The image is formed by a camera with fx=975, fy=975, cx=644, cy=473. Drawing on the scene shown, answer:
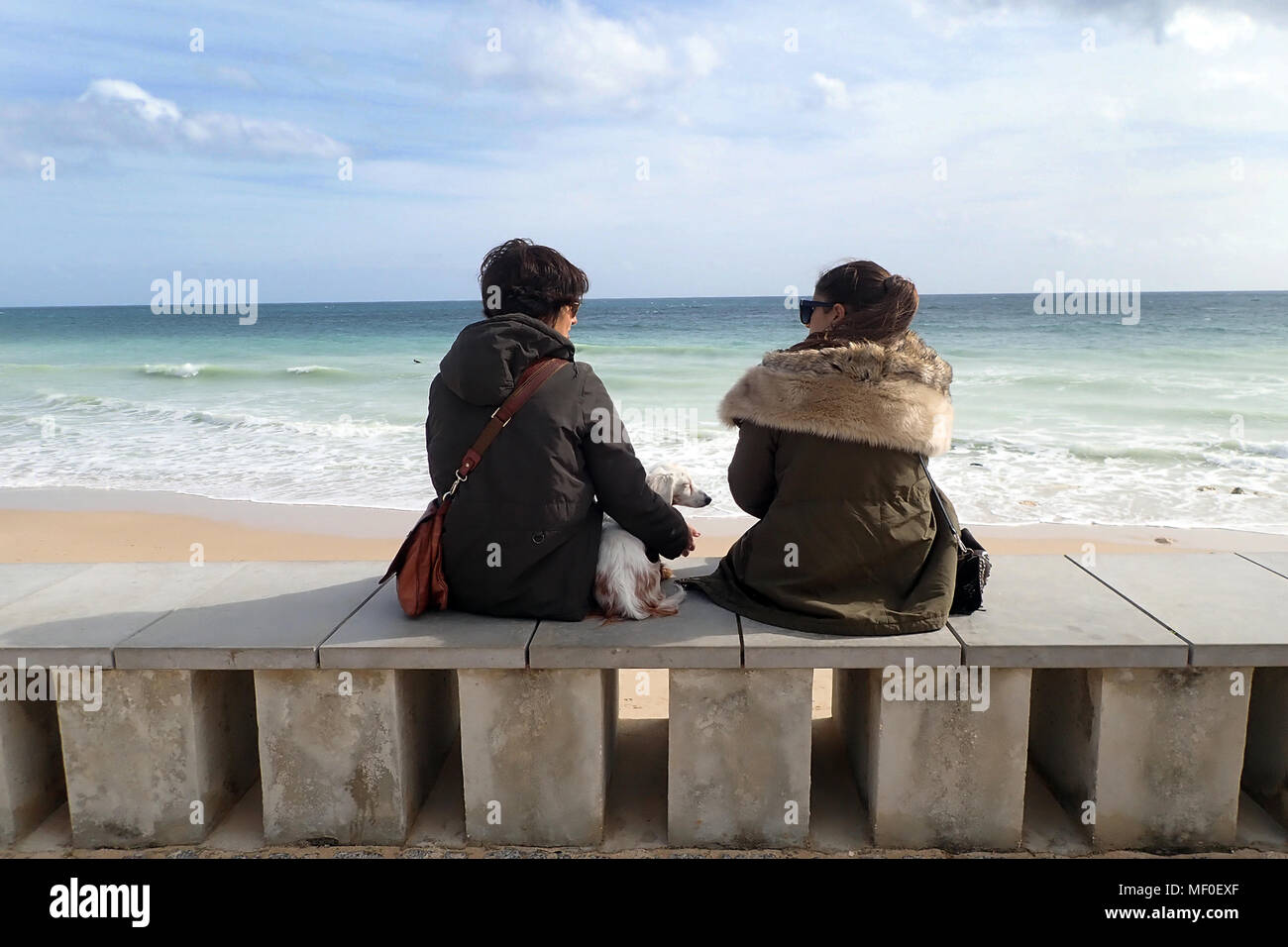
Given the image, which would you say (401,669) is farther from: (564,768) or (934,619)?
(934,619)

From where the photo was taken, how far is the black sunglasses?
10.6 feet

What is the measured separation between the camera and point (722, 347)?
31844 millimetres

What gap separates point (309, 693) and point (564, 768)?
0.84m

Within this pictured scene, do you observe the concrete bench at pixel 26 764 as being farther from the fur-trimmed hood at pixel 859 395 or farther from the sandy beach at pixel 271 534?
the sandy beach at pixel 271 534

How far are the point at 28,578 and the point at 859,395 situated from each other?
3.27m

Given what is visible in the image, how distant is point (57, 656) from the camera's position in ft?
9.91

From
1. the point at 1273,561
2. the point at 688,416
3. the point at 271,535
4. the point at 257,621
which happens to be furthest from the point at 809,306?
the point at 688,416

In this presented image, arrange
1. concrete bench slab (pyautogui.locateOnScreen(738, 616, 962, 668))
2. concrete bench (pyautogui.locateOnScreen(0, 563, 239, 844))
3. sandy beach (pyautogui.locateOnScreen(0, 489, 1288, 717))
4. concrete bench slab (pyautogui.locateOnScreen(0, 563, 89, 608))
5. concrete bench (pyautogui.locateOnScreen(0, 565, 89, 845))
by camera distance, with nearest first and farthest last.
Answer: concrete bench slab (pyautogui.locateOnScreen(738, 616, 962, 668))
concrete bench (pyautogui.locateOnScreen(0, 563, 239, 844))
concrete bench (pyautogui.locateOnScreen(0, 565, 89, 845))
concrete bench slab (pyautogui.locateOnScreen(0, 563, 89, 608))
sandy beach (pyautogui.locateOnScreen(0, 489, 1288, 717))

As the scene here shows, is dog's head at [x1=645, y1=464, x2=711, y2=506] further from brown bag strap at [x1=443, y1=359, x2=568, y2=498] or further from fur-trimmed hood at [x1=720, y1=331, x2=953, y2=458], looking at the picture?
brown bag strap at [x1=443, y1=359, x2=568, y2=498]

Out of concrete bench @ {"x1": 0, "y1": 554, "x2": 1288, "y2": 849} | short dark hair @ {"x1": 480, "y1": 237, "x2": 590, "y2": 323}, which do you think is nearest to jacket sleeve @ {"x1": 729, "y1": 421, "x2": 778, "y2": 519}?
concrete bench @ {"x1": 0, "y1": 554, "x2": 1288, "y2": 849}

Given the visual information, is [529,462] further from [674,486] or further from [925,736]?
[925,736]

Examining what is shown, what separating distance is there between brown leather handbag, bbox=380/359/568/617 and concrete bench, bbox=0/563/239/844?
2.92 feet

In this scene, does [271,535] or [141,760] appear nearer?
[141,760]
